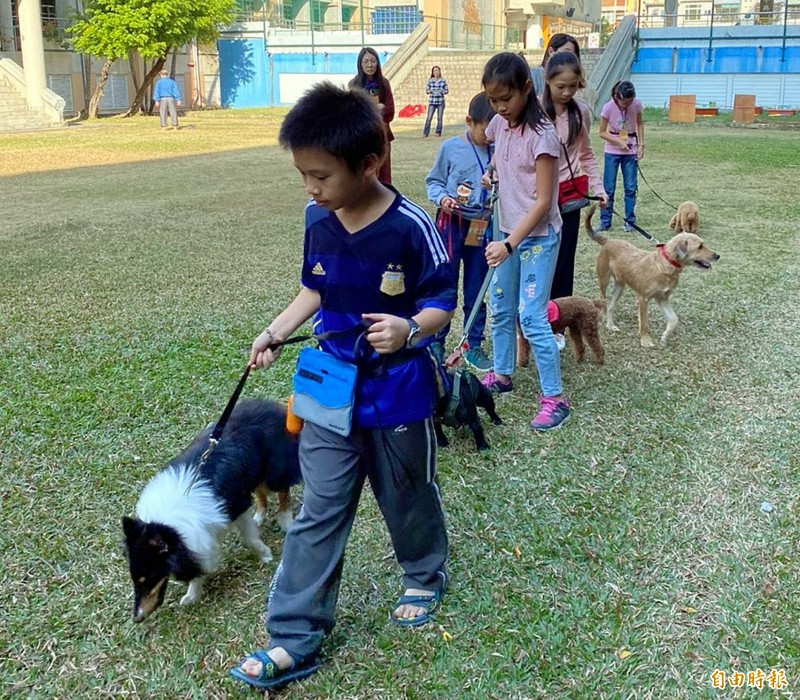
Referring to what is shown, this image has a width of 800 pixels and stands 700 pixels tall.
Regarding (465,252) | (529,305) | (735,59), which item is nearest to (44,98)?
(735,59)

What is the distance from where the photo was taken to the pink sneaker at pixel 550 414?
4.34 m

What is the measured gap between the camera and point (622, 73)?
30469 mm

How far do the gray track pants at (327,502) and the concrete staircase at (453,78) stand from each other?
86.2ft

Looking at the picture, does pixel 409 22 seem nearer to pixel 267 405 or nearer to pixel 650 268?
pixel 650 268

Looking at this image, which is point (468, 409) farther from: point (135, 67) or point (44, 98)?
point (135, 67)

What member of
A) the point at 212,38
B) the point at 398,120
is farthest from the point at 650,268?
the point at 212,38

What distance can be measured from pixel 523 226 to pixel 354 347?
1.70 m

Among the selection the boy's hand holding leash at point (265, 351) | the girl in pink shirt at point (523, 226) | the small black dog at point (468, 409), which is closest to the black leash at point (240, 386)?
the boy's hand holding leash at point (265, 351)

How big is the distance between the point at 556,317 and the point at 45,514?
3089 mm

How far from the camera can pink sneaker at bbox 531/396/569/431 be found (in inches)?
171

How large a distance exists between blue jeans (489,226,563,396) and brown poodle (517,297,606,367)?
0.50 m

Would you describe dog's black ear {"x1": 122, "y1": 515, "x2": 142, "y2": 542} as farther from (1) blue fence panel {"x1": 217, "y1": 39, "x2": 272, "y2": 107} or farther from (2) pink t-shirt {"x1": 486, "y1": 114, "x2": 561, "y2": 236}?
(1) blue fence panel {"x1": 217, "y1": 39, "x2": 272, "y2": 107}

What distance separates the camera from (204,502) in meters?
2.83

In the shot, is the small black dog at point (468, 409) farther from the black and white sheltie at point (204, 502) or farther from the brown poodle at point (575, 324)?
the brown poodle at point (575, 324)
